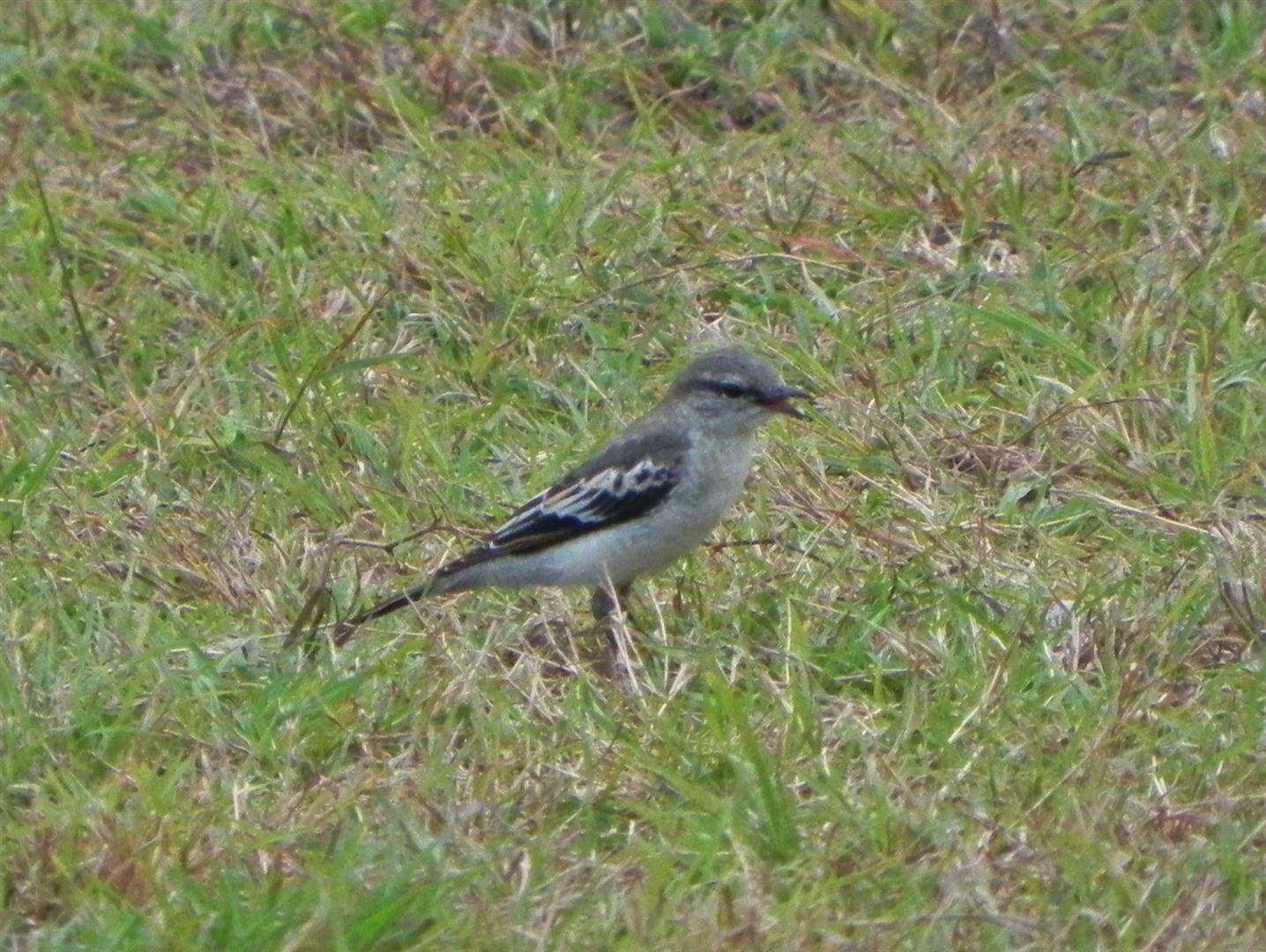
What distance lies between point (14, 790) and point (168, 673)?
699 millimetres

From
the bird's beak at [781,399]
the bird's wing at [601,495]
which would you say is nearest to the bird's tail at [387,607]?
the bird's wing at [601,495]

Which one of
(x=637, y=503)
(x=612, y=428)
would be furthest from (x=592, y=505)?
(x=612, y=428)

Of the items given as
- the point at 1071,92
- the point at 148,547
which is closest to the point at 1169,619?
the point at 148,547

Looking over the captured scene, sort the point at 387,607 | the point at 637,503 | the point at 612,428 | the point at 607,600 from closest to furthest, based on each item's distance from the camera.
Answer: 1. the point at 387,607
2. the point at 607,600
3. the point at 637,503
4. the point at 612,428

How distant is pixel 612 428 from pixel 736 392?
1.04 m

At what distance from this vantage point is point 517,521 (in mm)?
7301

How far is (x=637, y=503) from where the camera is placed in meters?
→ 7.30

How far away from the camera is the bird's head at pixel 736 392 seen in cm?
752

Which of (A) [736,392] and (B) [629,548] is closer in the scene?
(B) [629,548]

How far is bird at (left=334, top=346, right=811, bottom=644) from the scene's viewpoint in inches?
282

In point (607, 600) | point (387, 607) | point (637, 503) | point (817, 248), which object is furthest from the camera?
point (817, 248)

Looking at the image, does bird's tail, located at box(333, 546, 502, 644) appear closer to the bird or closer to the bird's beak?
the bird

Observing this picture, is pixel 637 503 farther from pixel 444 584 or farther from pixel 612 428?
pixel 612 428

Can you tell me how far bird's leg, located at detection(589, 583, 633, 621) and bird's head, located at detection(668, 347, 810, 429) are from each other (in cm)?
62
